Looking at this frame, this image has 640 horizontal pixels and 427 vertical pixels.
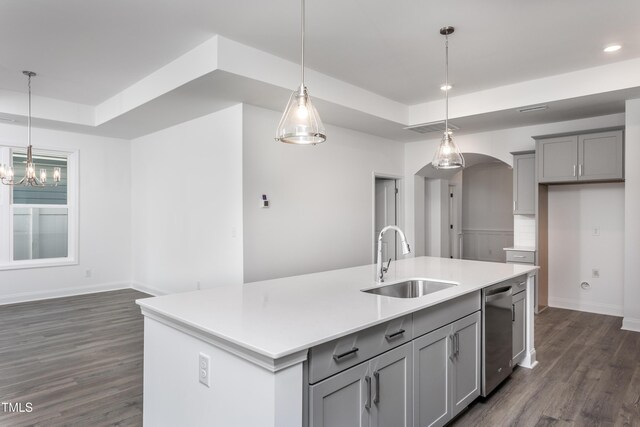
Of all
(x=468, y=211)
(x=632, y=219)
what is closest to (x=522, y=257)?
(x=632, y=219)

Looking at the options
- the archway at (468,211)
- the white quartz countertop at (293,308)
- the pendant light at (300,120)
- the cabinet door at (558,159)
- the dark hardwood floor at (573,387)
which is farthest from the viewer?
the archway at (468,211)

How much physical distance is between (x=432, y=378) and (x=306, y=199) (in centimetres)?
326

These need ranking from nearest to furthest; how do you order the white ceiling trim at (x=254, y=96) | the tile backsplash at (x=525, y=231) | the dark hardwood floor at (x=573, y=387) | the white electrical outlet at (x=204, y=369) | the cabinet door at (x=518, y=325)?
the white electrical outlet at (x=204, y=369) → the dark hardwood floor at (x=573, y=387) → the cabinet door at (x=518, y=325) → the white ceiling trim at (x=254, y=96) → the tile backsplash at (x=525, y=231)

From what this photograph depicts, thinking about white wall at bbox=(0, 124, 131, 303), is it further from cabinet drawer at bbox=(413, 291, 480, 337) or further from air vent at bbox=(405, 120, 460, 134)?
cabinet drawer at bbox=(413, 291, 480, 337)

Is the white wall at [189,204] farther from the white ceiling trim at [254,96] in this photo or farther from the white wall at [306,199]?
the white ceiling trim at [254,96]

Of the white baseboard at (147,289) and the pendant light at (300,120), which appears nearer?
the pendant light at (300,120)

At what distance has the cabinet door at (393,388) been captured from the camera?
183 cm

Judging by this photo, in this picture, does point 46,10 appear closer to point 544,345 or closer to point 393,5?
point 393,5

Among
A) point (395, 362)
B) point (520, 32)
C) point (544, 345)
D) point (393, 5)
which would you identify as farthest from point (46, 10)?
point (544, 345)

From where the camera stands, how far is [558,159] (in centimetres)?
505

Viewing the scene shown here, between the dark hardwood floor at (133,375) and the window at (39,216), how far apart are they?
3.95ft

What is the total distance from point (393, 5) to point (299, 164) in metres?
2.46

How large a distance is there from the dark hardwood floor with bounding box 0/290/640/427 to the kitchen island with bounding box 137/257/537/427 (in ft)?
2.90

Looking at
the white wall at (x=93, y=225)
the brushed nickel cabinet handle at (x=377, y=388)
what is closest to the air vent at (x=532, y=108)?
the brushed nickel cabinet handle at (x=377, y=388)
